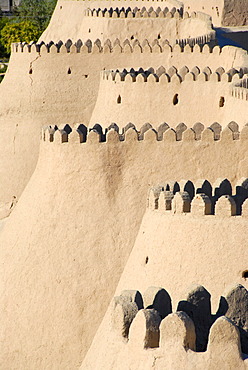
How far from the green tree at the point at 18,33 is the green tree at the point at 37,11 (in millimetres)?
1314

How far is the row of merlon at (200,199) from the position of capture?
1714 centimetres

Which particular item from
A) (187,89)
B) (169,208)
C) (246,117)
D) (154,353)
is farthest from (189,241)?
(187,89)

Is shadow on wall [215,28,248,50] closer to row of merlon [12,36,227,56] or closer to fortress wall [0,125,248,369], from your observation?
row of merlon [12,36,227,56]

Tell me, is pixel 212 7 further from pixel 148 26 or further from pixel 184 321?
pixel 184 321

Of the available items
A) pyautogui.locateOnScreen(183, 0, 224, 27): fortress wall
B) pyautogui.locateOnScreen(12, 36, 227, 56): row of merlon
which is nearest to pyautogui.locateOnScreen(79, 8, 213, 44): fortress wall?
pyautogui.locateOnScreen(12, 36, 227, 56): row of merlon

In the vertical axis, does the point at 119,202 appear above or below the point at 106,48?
below

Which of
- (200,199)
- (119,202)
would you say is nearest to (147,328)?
(200,199)

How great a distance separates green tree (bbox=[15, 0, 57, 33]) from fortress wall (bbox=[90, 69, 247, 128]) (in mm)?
45055

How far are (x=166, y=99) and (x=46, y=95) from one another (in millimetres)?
7108

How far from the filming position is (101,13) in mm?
42125

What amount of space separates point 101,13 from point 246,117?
63.4 feet

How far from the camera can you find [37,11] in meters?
77.0

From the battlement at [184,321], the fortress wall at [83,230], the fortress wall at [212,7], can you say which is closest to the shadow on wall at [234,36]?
the fortress wall at [212,7]

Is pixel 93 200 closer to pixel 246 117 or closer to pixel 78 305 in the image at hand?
pixel 78 305
